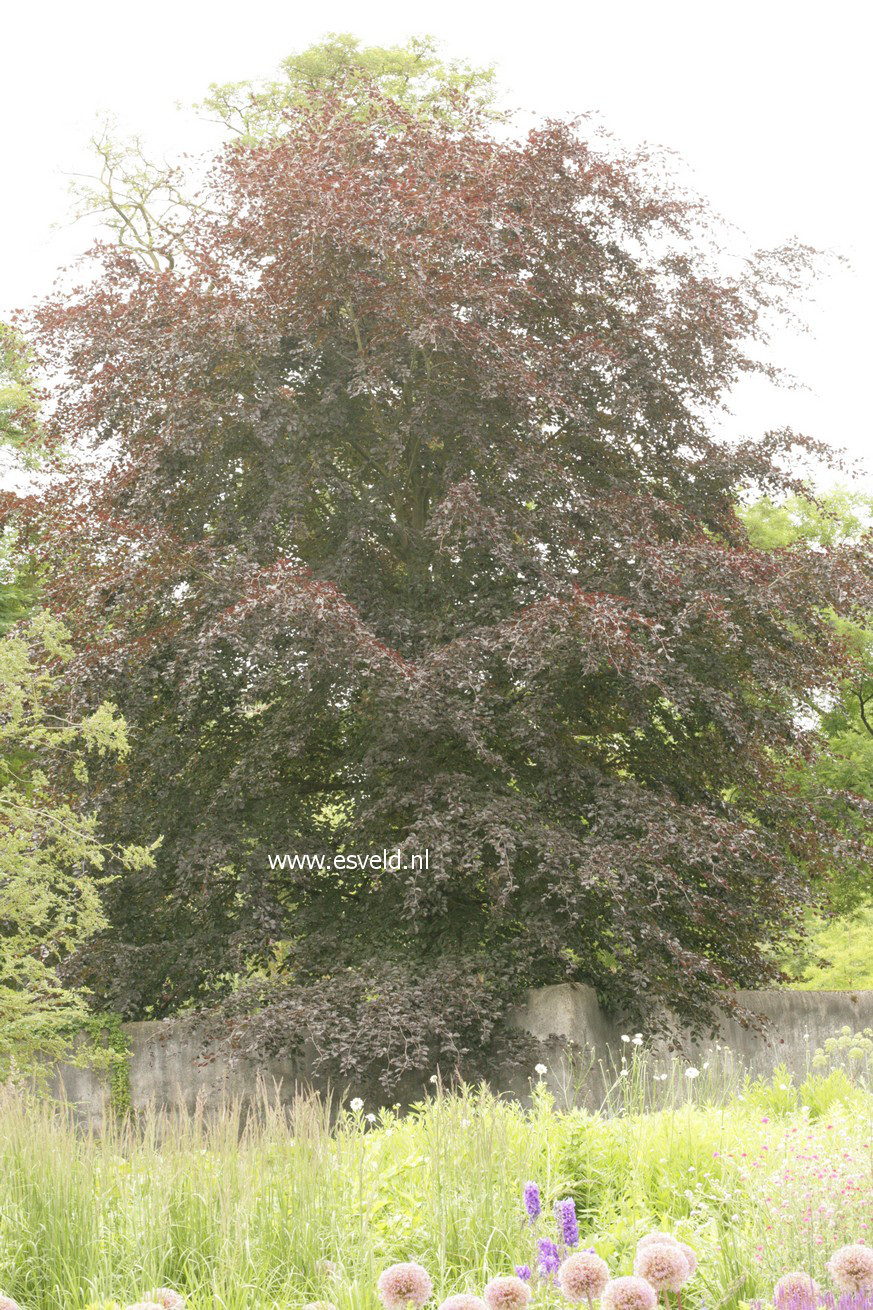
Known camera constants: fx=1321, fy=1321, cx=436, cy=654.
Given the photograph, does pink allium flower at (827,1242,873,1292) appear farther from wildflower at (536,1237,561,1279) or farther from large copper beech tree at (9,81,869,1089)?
large copper beech tree at (9,81,869,1089)

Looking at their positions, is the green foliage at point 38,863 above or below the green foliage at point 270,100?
below

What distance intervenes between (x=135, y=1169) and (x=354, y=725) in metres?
7.05

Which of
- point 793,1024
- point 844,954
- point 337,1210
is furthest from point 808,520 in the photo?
point 337,1210

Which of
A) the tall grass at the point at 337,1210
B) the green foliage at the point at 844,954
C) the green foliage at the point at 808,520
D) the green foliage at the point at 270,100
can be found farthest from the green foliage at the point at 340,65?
the tall grass at the point at 337,1210

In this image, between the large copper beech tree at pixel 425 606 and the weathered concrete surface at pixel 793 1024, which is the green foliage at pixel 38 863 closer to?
the large copper beech tree at pixel 425 606

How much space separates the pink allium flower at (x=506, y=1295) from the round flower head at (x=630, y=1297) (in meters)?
0.22

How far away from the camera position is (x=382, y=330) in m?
10.9

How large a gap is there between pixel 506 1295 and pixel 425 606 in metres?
8.48

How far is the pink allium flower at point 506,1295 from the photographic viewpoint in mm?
2953

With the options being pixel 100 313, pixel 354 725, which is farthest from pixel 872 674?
pixel 100 313

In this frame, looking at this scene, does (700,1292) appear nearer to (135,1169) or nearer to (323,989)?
(135,1169)

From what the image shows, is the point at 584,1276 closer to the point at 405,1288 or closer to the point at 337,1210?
the point at 405,1288

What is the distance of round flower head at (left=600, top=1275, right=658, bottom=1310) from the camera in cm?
281

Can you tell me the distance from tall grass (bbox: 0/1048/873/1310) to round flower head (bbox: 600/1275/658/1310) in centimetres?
98
